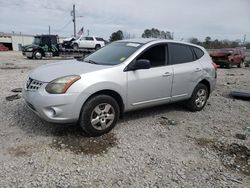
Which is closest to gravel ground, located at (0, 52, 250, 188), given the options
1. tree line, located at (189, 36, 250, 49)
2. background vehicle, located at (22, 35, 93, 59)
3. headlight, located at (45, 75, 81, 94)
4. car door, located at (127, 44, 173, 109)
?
car door, located at (127, 44, 173, 109)

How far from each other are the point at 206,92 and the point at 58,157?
3.96m

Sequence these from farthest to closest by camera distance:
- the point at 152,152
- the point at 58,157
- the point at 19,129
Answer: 1. the point at 19,129
2. the point at 152,152
3. the point at 58,157

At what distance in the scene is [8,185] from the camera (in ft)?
9.78

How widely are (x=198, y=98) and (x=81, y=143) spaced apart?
3147 millimetres

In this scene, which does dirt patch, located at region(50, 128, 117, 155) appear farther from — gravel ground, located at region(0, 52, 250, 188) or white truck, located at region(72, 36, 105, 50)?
white truck, located at region(72, 36, 105, 50)

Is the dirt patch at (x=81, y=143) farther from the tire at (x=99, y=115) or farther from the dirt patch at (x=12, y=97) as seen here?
the dirt patch at (x=12, y=97)

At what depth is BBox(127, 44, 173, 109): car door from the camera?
15.1 feet

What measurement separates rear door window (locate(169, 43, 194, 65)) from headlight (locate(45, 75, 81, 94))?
7.45ft

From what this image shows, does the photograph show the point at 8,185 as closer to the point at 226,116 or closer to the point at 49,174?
the point at 49,174

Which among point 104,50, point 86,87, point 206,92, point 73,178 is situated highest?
point 104,50

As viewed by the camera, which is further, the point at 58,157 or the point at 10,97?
the point at 10,97

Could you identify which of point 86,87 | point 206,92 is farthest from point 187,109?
point 86,87

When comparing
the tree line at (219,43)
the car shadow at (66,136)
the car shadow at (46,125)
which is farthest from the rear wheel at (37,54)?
the tree line at (219,43)

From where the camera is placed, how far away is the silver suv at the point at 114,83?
13.0 feet
